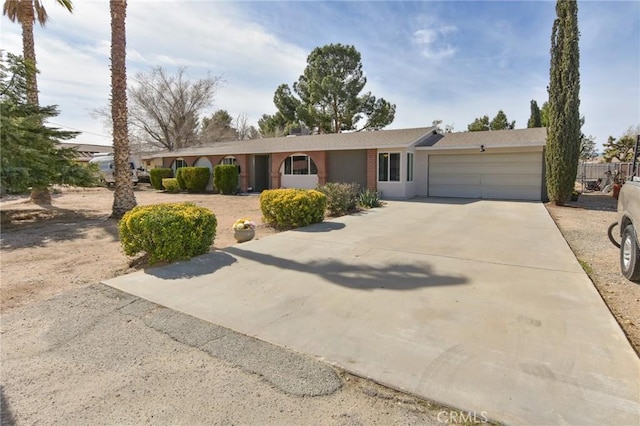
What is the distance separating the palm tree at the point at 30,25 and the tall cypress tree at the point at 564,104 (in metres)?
17.8

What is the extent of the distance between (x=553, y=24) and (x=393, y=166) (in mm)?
8143

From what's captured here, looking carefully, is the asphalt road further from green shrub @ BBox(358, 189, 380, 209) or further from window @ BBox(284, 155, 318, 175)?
window @ BBox(284, 155, 318, 175)

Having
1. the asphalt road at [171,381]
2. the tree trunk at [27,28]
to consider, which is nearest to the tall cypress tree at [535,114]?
the asphalt road at [171,381]

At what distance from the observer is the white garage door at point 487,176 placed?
50.9 ft

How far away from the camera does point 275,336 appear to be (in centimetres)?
338

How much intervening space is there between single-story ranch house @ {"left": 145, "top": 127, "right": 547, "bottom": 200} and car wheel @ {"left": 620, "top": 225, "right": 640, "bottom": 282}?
10.7m

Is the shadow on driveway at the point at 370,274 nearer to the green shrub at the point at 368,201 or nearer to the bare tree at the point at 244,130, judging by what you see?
the green shrub at the point at 368,201

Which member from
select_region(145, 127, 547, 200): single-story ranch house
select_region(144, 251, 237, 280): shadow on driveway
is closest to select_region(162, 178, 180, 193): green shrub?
select_region(145, 127, 547, 200): single-story ranch house

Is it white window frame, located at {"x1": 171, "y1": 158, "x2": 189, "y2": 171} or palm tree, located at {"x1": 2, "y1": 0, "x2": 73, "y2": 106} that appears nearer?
palm tree, located at {"x1": 2, "y1": 0, "x2": 73, "y2": 106}

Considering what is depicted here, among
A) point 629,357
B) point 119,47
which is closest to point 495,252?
point 629,357

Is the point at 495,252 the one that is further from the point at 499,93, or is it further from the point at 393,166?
the point at 499,93

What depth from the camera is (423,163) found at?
17516 mm

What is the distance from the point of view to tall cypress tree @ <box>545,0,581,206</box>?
12883 mm

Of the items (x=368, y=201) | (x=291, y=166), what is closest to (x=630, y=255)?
(x=368, y=201)
